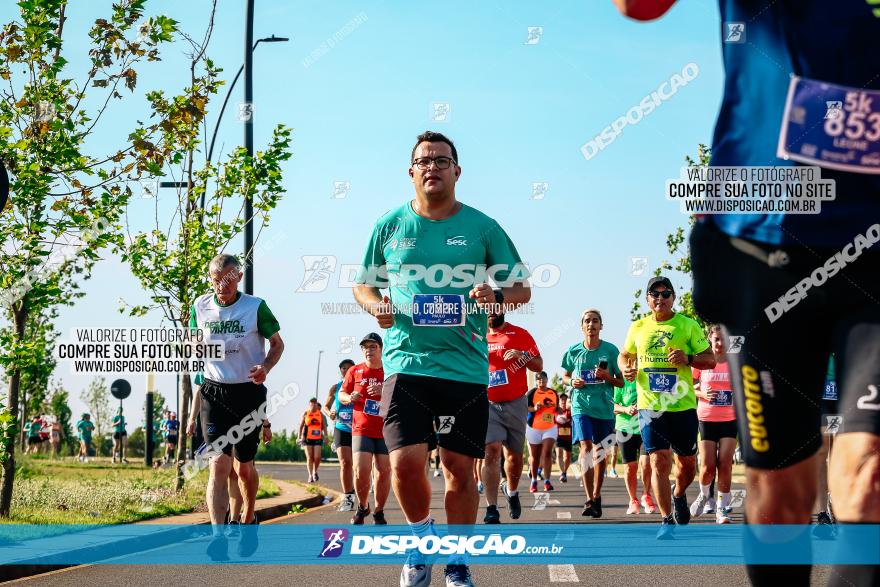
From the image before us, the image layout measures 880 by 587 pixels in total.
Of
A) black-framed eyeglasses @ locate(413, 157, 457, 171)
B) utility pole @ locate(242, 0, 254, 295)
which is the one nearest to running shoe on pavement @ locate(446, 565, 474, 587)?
black-framed eyeglasses @ locate(413, 157, 457, 171)

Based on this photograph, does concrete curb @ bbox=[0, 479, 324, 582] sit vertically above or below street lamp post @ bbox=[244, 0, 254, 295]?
below

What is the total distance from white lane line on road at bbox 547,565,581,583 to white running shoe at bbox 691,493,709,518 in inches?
215

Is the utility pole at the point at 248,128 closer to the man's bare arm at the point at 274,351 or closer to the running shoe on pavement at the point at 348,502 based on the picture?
the running shoe on pavement at the point at 348,502

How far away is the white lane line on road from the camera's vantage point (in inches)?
312

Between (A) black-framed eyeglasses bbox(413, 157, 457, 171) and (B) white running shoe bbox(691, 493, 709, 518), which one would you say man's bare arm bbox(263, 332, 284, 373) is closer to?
(A) black-framed eyeglasses bbox(413, 157, 457, 171)

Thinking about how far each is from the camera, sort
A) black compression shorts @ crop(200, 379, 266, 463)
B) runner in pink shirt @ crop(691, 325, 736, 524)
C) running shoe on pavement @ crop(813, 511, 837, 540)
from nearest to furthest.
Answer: black compression shorts @ crop(200, 379, 266, 463), running shoe on pavement @ crop(813, 511, 837, 540), runner in pink shirt @ crop(691, 325, 736, 524)

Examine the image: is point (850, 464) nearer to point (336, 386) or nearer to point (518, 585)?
point (518, 585)

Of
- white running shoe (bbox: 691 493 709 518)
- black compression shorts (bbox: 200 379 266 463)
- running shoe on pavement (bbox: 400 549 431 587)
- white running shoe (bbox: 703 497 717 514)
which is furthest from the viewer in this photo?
white running shoe (bbox: 703 497 717 514)

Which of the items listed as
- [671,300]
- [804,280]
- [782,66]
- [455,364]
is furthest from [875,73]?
[671,300]

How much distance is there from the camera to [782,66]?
115 inches

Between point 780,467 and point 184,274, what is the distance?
14.6 m

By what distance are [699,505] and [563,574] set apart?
617 cm

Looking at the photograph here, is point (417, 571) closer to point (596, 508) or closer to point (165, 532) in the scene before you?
point (165, 532)

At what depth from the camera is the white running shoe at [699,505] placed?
546 inches
